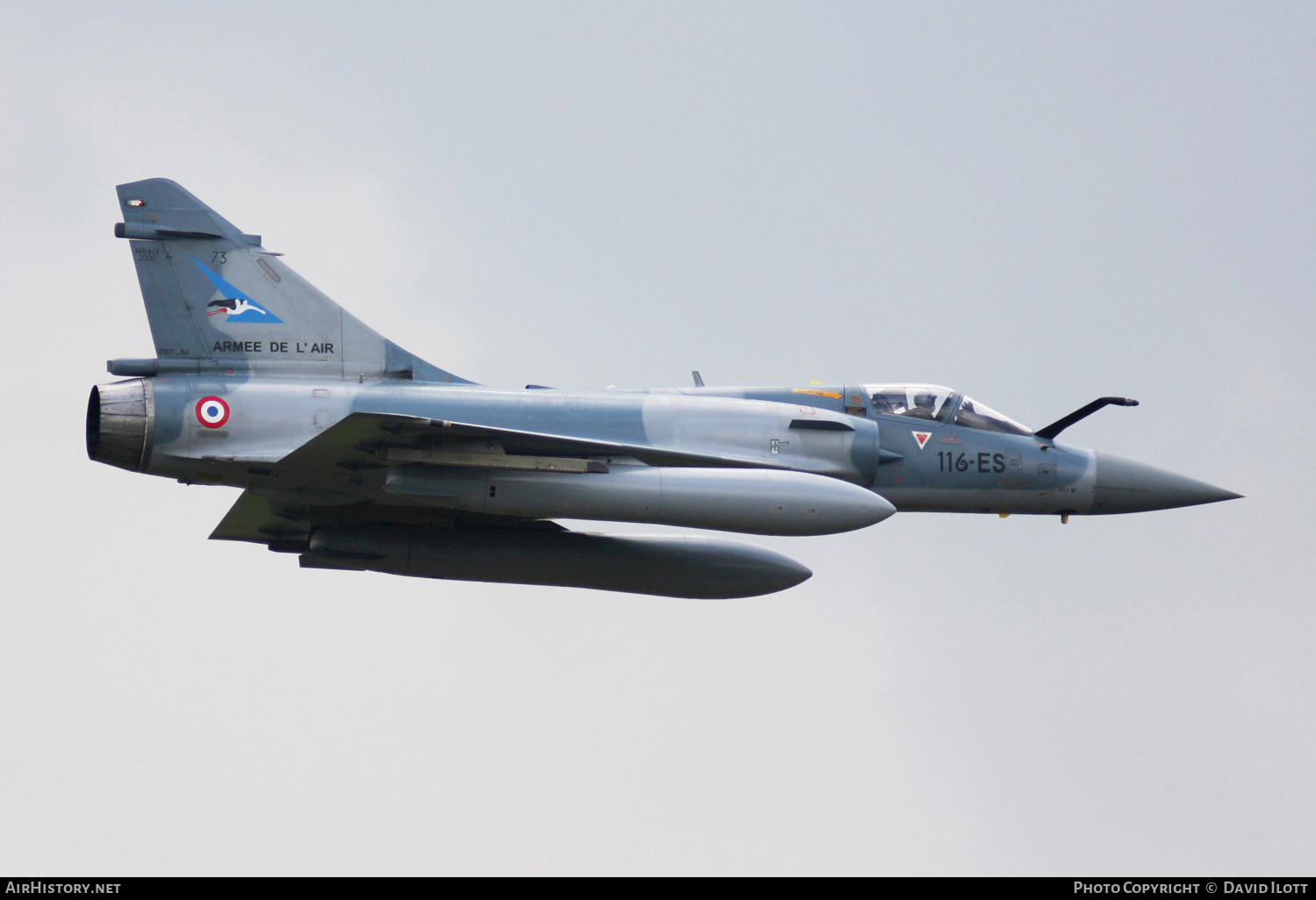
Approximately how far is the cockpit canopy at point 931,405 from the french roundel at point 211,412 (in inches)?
297

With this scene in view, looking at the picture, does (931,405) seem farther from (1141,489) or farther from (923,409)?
(1141,489)

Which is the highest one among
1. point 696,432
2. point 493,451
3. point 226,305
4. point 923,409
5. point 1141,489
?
point 226,305

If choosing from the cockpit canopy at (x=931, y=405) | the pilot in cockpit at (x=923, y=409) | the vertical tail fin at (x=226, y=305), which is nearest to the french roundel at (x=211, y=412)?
the vertical tail fin at (x=226, y=305)

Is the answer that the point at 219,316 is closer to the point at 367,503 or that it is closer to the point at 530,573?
the point at 367,503

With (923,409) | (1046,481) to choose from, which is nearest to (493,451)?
(923,409)

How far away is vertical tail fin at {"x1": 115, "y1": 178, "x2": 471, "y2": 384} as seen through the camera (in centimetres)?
1706

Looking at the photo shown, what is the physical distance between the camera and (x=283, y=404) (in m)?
A: 16.6

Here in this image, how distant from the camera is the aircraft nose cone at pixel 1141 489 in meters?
19.0

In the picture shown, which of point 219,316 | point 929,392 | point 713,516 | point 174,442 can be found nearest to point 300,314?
point 219,316

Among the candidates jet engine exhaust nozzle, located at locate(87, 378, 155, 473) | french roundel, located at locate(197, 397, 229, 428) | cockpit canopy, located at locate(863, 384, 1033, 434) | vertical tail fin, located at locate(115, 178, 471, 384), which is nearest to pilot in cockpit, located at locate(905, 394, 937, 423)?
cockpit canopy, located at locate(863, 384, 1033, 434)

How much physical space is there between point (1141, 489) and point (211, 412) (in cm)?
1111

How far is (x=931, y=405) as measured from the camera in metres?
18.7

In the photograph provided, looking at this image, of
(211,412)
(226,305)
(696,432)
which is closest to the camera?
(211,412)

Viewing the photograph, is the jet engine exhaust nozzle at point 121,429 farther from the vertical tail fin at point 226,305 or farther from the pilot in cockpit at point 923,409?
the pilot in cockpit at point 923,409
